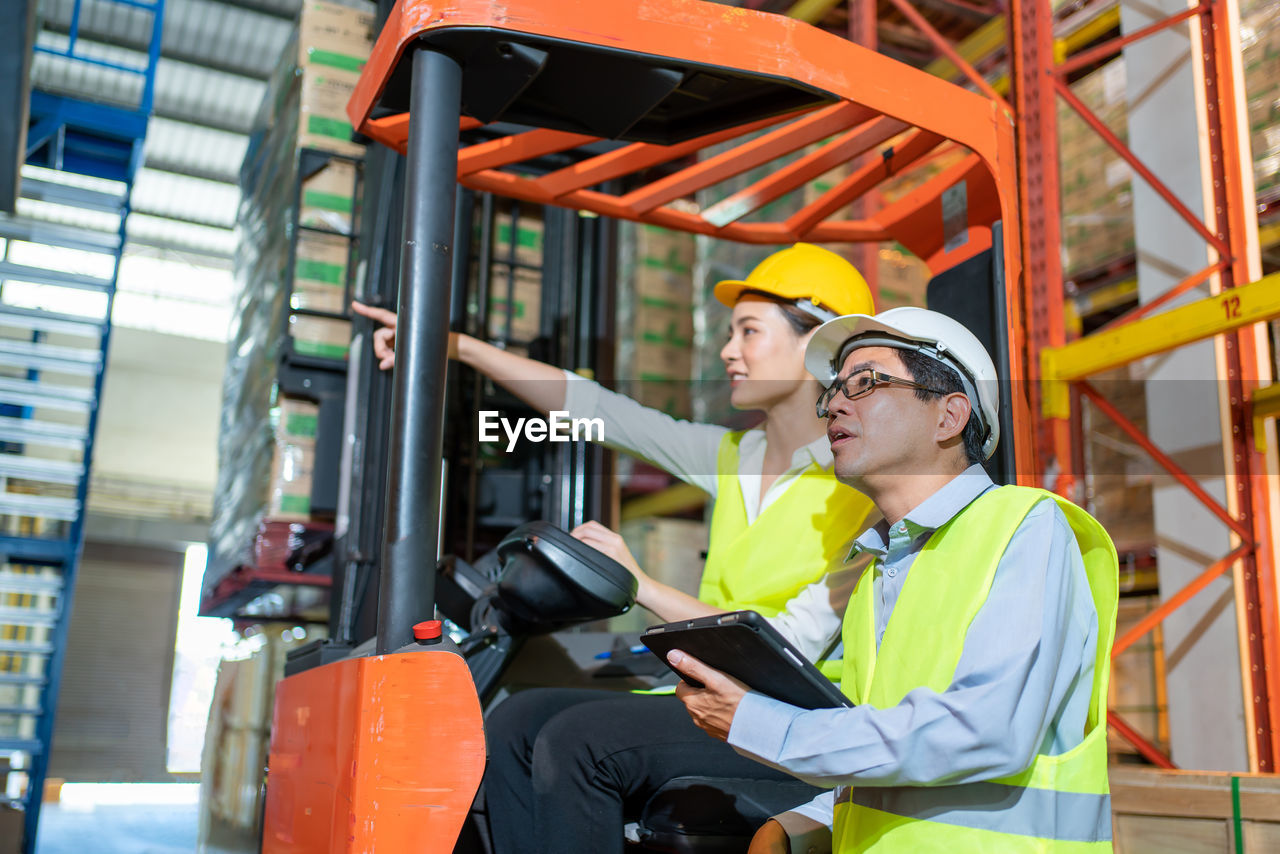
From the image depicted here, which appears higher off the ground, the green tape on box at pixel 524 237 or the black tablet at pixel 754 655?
the green tape on box at pixel 524 237

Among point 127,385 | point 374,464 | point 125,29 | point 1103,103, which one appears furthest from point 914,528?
point 127,385

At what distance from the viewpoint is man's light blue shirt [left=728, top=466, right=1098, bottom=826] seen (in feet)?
4.88

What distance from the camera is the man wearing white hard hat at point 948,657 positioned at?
1.51 meters

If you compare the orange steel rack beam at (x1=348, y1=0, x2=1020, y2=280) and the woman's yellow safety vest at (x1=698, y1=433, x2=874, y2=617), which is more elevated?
the orange steel rack beam at (x1=348, y1=0, x2=1020, y2=280)

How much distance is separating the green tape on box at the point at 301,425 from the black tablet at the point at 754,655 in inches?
108

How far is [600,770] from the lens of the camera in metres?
2.12

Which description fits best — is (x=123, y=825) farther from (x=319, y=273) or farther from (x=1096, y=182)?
(x=1096, y=182)

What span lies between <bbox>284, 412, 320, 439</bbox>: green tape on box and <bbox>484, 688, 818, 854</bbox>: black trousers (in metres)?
2.17

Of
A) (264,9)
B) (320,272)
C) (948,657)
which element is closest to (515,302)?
(320,272)

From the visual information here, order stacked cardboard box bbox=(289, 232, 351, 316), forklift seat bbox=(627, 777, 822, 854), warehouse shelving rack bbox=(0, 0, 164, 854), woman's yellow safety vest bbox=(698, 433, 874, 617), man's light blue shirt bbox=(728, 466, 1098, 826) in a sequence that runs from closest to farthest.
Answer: man's light blue shirt bbox=(728, 466, 1098, 826) < forklift seat bbox=(627, 777, 822, 854) < woman's yellow safety vest bbox=(698, 433, 874, 617) < stacked cardboard box bbox=(289, 232, 351, 316) < warehouse shelving rack bbox=(0, 0, 164, 854)

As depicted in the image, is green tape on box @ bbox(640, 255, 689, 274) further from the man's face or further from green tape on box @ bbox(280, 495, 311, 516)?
the man's face

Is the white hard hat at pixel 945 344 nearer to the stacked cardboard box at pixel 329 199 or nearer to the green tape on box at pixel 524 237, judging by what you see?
the green tape on box at pixel 524 237

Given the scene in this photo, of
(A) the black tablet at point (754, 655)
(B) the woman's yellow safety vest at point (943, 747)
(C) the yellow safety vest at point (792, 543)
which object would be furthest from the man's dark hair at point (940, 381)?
(A) the black tablet at point (754, 655)

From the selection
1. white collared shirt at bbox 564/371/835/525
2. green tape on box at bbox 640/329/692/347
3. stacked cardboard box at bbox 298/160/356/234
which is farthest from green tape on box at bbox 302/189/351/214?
green tape on box at bbox 640/329/692/347
